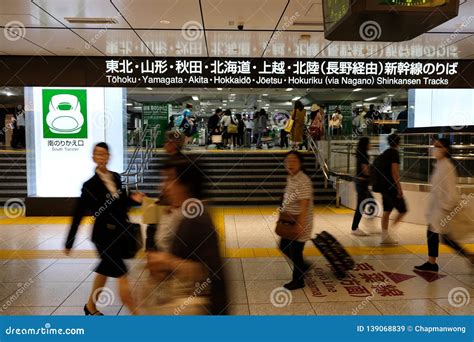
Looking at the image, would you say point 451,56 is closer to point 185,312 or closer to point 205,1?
point 205,1

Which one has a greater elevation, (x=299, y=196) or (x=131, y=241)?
(x=299, y=196)

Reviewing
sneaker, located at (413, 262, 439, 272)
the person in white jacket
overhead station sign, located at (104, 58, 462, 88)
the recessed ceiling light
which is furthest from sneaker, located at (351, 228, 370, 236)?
the recessed ceiling light

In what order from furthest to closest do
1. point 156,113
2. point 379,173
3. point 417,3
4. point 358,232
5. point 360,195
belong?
1. point 156,113
2. point 358,232
3. point 360,195
4. point 379,173
5. point 417,3

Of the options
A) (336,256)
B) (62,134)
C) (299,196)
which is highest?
(62,134)

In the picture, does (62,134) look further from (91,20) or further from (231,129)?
(231,129)

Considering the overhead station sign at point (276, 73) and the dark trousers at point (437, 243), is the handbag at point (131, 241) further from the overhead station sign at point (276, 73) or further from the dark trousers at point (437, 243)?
the overhead station sign at point (276, 73)

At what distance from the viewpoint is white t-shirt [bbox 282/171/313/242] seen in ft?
14.2

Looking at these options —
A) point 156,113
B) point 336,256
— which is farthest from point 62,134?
point 156,113

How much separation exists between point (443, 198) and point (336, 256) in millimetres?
1272

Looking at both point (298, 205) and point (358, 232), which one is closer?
point (298, 205)

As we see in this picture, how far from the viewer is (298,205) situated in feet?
14.3

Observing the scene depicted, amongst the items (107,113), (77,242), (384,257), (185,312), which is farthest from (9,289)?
(107,113)

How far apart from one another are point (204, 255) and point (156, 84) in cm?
554

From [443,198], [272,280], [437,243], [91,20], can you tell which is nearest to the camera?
[443,198]
